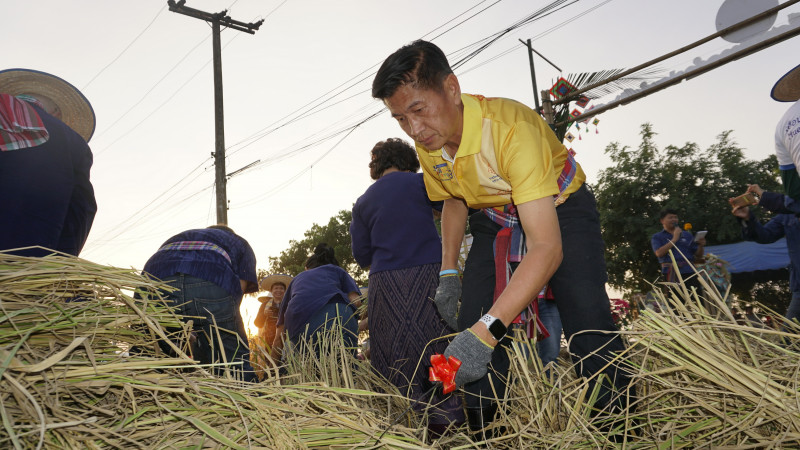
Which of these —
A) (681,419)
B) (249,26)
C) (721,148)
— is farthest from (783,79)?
(721,148)

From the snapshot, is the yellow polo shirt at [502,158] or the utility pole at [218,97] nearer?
the yellow polo shirt at [502,158]

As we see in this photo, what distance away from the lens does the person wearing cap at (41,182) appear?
1.65 m

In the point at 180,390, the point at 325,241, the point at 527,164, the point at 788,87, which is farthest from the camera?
the point at 325,241

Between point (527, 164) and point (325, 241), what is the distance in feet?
89.7

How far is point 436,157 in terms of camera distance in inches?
80.8

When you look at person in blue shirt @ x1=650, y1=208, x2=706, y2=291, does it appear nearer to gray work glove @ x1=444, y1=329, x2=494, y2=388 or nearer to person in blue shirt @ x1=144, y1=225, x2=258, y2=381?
person in blue shirt @ x1=144, y1=225, x2=258, y2=381

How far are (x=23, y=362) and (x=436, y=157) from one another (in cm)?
150

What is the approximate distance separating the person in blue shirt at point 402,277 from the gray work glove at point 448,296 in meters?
0.51

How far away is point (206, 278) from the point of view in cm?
283

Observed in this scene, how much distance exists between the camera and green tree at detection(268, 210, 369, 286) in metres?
26.6

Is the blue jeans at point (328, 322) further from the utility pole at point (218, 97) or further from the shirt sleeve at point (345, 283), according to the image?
the utility pole at point (218, 97)

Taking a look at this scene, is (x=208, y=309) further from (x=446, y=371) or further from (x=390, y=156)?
(x=446, y=371)

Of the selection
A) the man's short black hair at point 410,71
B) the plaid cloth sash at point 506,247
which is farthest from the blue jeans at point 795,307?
the man's short black hair at point 410,71

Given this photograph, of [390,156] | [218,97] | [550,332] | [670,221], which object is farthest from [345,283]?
[218,97]
